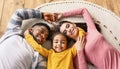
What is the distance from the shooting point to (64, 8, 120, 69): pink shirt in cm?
137

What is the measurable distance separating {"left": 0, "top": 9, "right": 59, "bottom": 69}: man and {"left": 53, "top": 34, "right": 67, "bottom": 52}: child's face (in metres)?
0.07

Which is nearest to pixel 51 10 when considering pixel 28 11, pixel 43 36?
pixel 28 11

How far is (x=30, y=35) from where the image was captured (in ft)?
4.70

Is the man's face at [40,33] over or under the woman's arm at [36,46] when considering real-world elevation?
over

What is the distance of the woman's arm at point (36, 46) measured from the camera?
4.58 ft

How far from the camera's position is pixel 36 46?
4.58ft

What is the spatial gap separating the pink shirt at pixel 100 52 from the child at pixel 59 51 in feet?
0.17

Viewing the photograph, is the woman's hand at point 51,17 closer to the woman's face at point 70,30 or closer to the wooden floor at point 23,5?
the woman's face at point 70,30

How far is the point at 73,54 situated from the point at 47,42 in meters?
0.18

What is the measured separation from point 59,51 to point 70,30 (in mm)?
140

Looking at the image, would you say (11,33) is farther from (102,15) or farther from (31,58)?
(102,15)

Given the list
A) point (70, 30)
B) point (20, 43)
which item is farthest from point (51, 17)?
point (20, 43)

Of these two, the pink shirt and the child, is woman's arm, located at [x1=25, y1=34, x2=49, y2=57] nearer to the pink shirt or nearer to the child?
the child

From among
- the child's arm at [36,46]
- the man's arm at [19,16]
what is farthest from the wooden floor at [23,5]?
the child's arm at [36,46]
